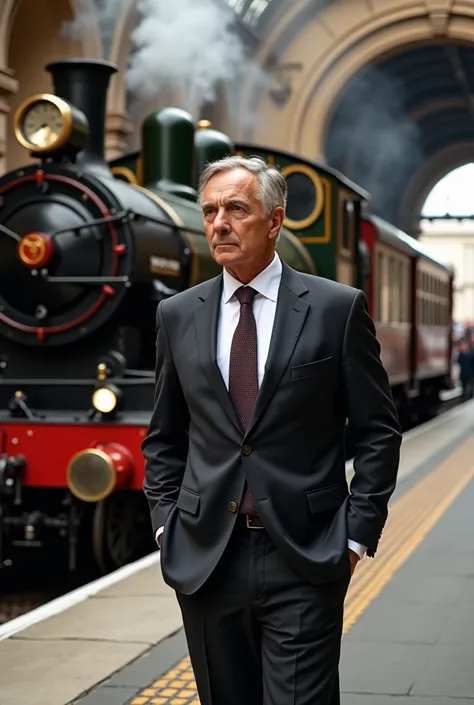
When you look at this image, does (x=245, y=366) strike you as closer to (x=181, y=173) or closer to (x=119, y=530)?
(x=119, y=530)

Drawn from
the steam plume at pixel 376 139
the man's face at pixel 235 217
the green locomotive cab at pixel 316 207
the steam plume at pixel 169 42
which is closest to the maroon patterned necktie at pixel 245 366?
the man's face at pixel 235 217

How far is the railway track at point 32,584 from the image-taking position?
6886mm

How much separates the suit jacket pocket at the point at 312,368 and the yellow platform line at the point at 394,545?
184cm

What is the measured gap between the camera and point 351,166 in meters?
32.8

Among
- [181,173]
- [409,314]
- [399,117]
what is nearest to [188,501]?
[181,173]

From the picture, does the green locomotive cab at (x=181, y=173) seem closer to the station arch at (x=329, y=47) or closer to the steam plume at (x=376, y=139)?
the station arch at (x=329, y=47)

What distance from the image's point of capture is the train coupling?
6.93 meters

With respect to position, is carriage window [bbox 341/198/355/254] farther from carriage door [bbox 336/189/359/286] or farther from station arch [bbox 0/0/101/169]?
station arch [bbox 0/0/101/169]

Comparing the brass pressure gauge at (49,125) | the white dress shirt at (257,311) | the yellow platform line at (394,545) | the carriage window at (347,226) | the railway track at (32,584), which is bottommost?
the railway track at (32,584)

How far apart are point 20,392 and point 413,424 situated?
1293 centimetres

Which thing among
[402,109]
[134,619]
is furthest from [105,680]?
[402,109]

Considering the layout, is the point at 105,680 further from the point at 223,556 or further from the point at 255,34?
the point at 255,34

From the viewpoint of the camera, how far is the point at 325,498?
287 cm

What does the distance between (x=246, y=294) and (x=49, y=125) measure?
4.81m
